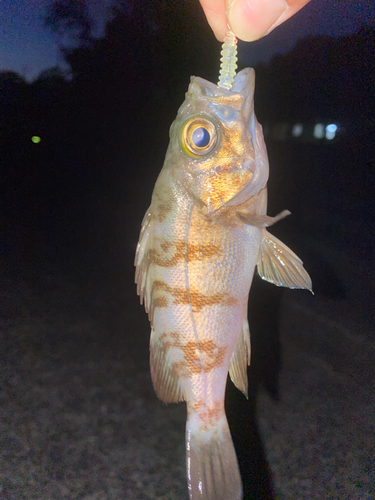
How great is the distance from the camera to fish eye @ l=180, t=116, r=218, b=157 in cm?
70

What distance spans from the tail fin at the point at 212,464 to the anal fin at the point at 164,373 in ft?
0.31

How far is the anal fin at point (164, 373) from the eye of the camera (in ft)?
2.60

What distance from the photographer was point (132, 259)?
3.54m

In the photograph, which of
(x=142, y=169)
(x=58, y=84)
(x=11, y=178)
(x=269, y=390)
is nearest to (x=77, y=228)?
(x=142, y=169)

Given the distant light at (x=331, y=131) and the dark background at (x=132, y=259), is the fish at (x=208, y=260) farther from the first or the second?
the distant light at (x=331, y=131)

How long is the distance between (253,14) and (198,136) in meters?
0.42

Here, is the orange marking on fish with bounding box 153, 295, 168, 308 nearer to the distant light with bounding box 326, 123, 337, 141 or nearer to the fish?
the fish

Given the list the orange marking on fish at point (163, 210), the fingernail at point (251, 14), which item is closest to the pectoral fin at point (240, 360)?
the orange marking on fish at point (163, 210)

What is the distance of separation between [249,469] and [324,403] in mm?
804

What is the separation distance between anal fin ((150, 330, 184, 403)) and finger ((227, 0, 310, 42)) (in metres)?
0.95

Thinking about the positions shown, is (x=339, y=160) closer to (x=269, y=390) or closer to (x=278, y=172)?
(x=278, y=172)

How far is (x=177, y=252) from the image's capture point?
0.73 metres

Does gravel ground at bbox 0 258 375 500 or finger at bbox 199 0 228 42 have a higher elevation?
finger at bbox 199 0 228 42

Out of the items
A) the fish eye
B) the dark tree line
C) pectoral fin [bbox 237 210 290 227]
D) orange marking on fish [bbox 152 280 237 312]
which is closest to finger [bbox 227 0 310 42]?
the fish eye
